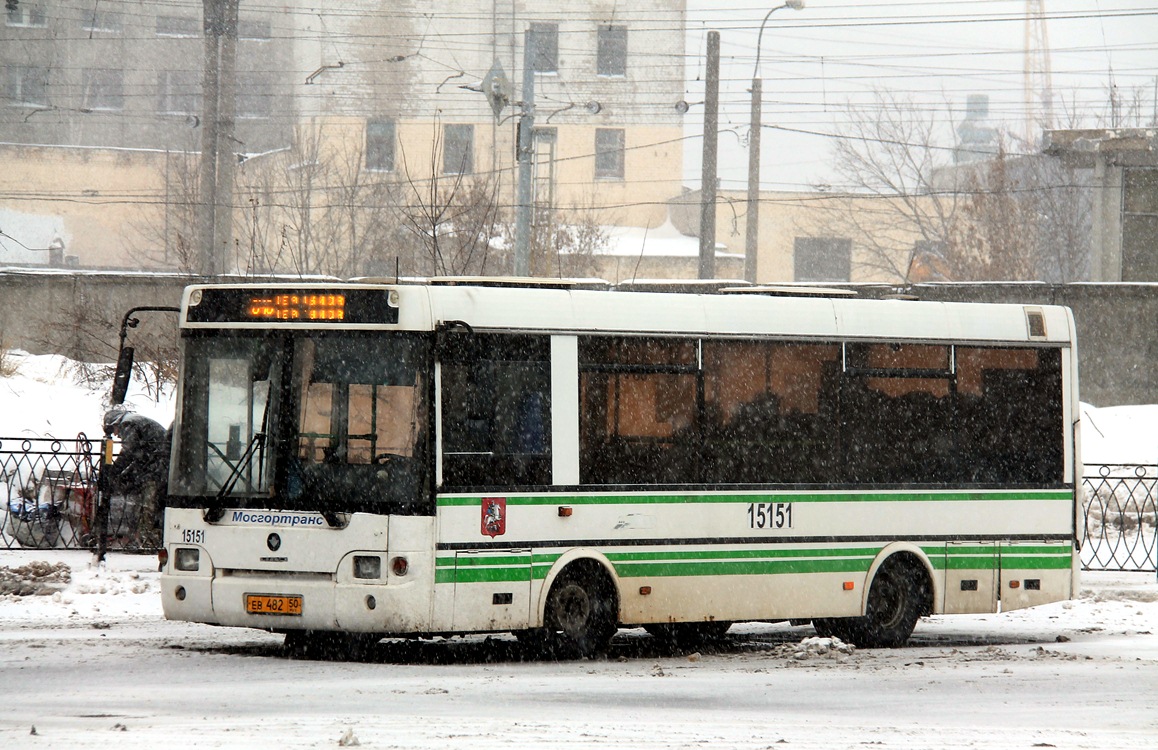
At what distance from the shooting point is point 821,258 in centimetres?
7638

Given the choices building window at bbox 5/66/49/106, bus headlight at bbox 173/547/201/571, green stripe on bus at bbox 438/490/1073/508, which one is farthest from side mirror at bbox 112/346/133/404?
building window at bbox 5/66/49/106

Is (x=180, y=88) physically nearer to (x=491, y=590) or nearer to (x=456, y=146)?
(x=456, y=146)

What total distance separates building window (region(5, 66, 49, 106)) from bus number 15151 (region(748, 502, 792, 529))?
200 ft

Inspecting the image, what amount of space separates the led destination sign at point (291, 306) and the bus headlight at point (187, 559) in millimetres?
1659

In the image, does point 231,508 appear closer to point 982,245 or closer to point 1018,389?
point 1018,389

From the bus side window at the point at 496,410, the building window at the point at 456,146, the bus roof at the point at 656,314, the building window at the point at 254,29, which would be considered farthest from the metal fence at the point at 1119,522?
the building window at the point at 254,29

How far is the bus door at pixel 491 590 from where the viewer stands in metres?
11.4

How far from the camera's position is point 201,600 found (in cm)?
1151

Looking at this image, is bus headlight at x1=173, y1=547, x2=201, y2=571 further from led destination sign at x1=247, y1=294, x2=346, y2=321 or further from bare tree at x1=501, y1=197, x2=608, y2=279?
bare tree at x1=501, y1=197, x2=608, y2=279

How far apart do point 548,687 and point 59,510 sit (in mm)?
9634

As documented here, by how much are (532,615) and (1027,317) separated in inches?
224

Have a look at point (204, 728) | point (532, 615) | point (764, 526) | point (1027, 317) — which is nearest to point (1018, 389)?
point (1027, 317)

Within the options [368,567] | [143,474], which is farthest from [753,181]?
[368,567]

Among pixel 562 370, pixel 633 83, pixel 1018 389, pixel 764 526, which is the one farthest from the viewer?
pixel 633 83
